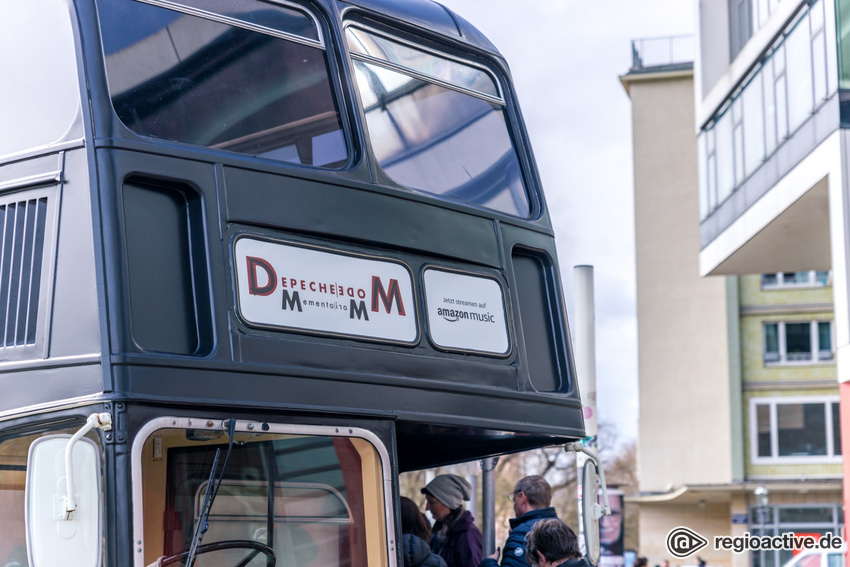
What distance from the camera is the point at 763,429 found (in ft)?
122

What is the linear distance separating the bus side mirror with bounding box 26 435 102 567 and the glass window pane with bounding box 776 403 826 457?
3550 centimetres

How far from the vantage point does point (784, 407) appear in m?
36.6

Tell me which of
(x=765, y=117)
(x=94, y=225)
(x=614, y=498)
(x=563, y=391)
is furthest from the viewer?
(x=614, y=498)

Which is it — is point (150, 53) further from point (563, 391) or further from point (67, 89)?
point (563, 391)

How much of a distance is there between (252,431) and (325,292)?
28.3 inches

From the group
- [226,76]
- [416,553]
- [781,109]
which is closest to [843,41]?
[781,109]

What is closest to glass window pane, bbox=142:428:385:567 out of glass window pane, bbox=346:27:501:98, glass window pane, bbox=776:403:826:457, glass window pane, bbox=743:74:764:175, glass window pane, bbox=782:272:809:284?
glass window pane, bbox=346:27:501:98

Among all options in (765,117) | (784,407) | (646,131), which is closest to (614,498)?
(765,117)

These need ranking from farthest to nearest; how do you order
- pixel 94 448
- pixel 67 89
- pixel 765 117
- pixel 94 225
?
1. pixel 765 117
2. pixel 67 89
3. pixel 94 225
4. pixel 94 448

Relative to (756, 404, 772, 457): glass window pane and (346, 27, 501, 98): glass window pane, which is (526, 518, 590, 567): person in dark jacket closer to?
(346, 27, 501, 98): glass window pane

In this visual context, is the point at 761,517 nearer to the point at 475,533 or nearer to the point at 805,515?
the point at 805,515

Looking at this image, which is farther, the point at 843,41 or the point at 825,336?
the point at 825,336

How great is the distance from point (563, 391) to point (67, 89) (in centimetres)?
290

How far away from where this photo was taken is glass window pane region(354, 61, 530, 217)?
204 inches
